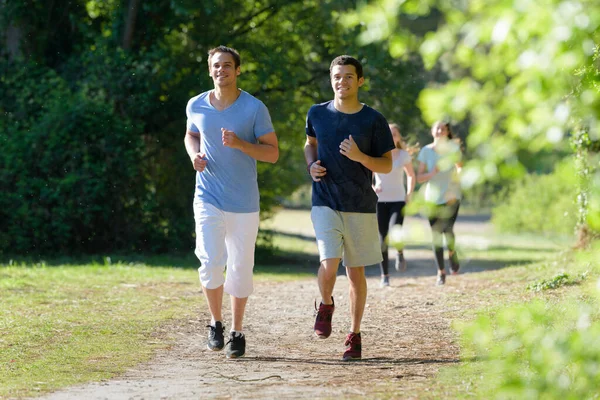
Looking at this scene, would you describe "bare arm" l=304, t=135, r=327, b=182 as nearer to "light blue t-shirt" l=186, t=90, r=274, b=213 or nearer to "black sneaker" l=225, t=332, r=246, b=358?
"light blue t-shirt" l=186, t=90, r=274, b=213

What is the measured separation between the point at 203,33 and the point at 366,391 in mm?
14178

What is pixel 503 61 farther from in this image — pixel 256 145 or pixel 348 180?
pixel 256 145

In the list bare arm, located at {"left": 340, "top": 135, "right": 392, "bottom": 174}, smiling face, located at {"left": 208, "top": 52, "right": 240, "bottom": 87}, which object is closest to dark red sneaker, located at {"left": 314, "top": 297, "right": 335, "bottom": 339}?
bare arm, located at {"left": 340, "top": 135, "right": 392, "bottom": 174}

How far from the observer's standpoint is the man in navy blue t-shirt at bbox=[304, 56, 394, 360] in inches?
299

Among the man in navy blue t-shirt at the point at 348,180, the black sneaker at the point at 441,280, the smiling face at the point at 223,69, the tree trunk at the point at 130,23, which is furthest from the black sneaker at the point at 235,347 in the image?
the tree trunk at the point at 130,23

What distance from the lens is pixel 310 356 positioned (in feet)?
25.9

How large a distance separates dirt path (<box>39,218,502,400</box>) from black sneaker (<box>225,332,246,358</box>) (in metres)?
0.06

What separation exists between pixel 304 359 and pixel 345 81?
2066 mm

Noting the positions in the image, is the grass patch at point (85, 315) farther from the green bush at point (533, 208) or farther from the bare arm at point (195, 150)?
the green bush at point (533, 208)

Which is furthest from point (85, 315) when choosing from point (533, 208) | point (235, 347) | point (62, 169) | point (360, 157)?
point (533, 208)

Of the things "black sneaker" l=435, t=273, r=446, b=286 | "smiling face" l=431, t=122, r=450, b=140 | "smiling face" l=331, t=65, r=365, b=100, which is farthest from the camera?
"black sneaker" l=435, t=273, r=446, b=286

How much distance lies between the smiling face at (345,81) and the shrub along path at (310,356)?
1944 millimetres

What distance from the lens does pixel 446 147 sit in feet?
10.9

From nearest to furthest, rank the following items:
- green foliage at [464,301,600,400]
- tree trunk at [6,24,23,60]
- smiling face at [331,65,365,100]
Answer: green foliage at [464,301,600,400] < smiling face at [331,65,365,100] < tree trunk at [6,24,23,60]
